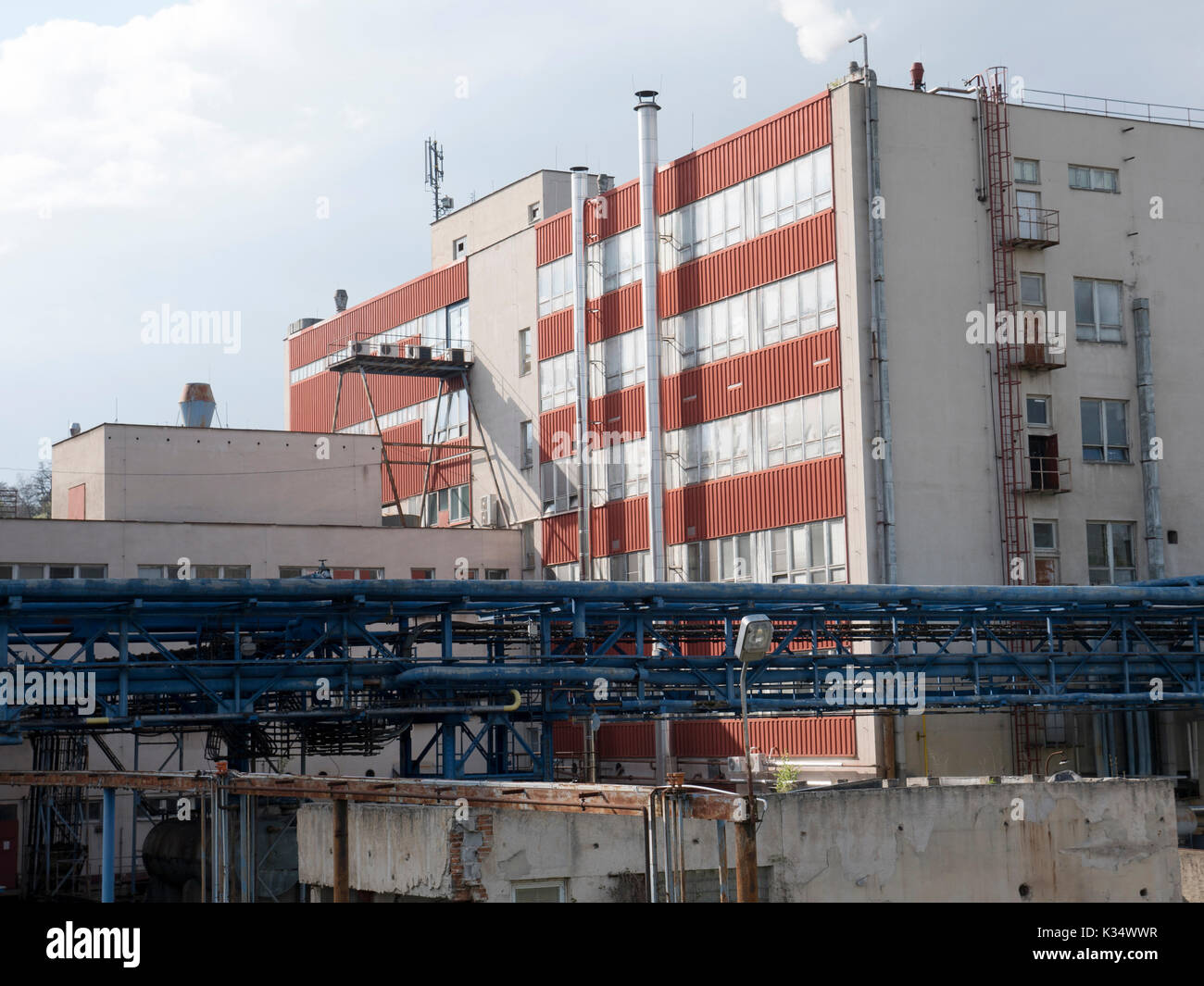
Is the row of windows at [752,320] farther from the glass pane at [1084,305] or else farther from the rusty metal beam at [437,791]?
the rusty metal beam at [437,791]

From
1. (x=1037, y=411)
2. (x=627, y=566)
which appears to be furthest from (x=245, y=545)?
(x=1037, y=411)

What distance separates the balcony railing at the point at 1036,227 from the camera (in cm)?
4159

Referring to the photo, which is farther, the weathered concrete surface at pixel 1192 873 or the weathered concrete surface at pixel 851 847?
the weathered concrete surface at pixel 1192 873

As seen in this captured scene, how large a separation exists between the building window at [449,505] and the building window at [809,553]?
1775 centimetres

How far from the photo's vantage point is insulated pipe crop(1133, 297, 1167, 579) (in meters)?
42.4

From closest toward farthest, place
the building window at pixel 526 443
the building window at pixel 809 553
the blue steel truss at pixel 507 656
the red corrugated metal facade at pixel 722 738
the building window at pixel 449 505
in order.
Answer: the blue steel truss at pixel 507 656 < the red corrugated metal facade at pixel 722 738 < the building window at pixel 809 553 < the building window at pixel 526 443 < the building window at pixel 449 505

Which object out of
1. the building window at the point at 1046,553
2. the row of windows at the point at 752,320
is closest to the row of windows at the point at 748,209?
the row of windows at the point at 752,320

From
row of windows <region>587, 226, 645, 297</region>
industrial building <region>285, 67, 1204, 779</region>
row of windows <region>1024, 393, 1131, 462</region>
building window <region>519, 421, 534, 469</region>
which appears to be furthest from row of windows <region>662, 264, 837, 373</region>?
building window <region>519, 421, 534, 469</region>

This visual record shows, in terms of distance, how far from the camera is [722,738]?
42594 mm

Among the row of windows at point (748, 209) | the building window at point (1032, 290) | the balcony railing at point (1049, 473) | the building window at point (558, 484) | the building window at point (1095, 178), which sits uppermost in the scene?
the building window at point (1095, 178)

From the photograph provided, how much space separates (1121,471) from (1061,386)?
3.31m

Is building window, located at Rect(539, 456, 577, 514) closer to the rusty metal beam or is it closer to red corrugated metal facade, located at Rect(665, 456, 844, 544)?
red corrugated metal facade, located at Rect(665, 456, 844, 544)

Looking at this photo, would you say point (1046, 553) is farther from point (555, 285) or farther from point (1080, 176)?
point (555, 285)
